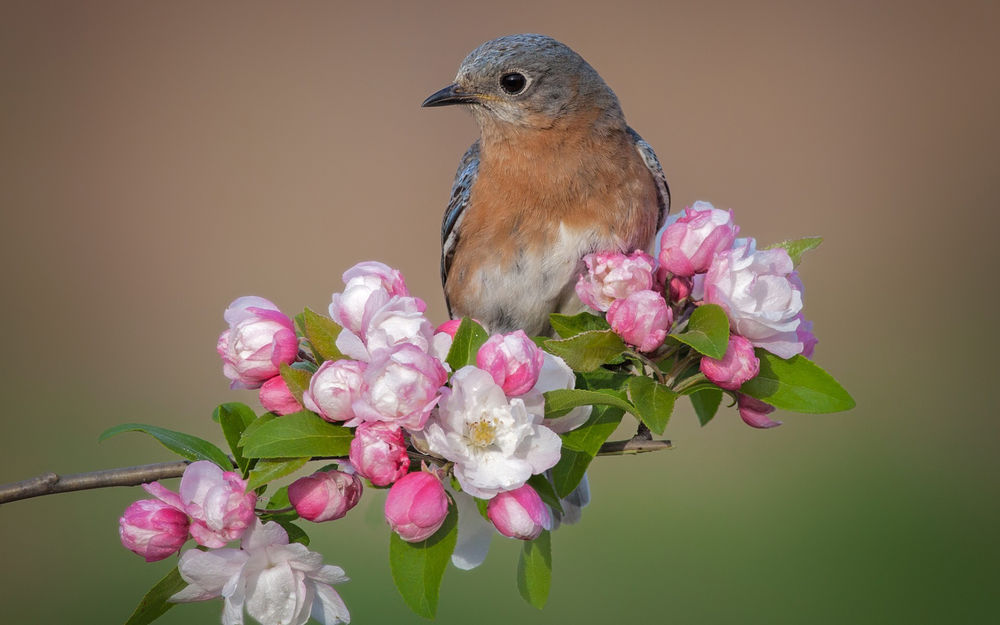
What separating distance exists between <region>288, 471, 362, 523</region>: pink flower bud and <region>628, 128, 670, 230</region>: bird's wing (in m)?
1.50

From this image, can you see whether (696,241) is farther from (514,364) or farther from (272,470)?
(272,470)

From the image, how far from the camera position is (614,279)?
4.62ft

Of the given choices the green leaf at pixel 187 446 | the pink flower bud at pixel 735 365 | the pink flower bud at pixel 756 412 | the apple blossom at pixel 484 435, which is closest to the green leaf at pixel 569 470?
the apple blossom at pixel 484 435

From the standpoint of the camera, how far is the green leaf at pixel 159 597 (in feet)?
3.94

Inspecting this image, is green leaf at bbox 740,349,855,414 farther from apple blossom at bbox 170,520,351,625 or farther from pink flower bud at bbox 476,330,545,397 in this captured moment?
apple blossom at bbox 170,520,351,625

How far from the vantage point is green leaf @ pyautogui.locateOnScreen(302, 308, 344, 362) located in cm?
126

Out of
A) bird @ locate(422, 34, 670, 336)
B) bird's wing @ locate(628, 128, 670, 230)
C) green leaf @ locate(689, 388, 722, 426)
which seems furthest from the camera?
bird's wing @ locate(628, 128, 670, 230)

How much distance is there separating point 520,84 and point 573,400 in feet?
4.72

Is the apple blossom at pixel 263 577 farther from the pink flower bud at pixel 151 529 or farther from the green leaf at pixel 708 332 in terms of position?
the green leaf at pixel 708 332

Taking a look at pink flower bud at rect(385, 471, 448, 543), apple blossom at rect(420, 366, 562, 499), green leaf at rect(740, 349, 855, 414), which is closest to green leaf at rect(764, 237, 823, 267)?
green leaf at rect(740, 349, 855, 414)

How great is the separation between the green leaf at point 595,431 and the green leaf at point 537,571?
0.22m

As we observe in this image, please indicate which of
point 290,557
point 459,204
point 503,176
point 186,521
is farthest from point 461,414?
point 459,204

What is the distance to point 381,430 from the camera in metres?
1.14

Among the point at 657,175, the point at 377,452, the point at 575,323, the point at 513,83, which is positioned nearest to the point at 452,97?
the point at 513,83
